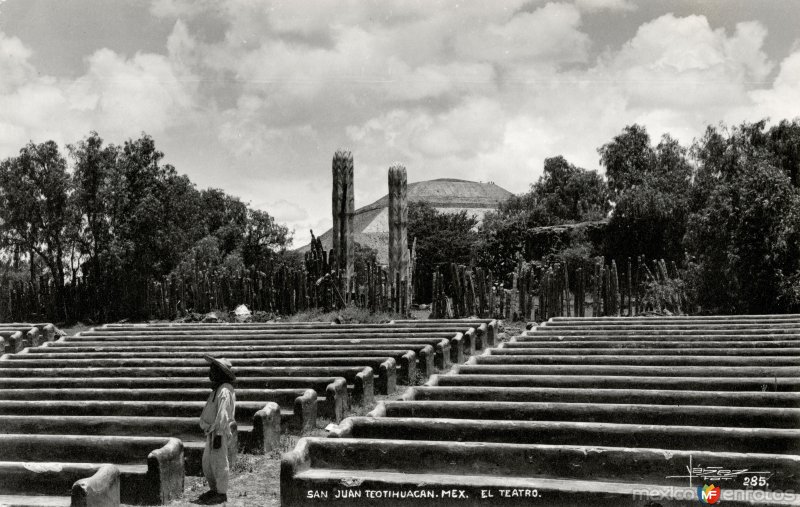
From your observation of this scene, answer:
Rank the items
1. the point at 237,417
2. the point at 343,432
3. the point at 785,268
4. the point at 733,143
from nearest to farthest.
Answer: the point at 343,432 < the point at 237,417 < the point at 785,268 < the point at 733,143

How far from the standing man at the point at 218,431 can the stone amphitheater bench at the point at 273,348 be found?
383 cm

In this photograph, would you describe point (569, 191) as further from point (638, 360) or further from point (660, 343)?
point (638, 360)

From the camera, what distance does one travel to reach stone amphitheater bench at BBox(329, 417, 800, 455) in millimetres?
4656

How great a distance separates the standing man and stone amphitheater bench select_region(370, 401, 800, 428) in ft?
3.67

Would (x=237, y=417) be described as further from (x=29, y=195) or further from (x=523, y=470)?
(x=29, y=195)

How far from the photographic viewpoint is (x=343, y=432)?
514cm

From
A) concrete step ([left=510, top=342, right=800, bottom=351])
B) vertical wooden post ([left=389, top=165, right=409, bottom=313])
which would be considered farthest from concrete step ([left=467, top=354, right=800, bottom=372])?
vertical wooden post ([left=389, top=165, right=409, bottom=313])

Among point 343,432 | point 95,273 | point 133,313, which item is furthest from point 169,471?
point 95,273

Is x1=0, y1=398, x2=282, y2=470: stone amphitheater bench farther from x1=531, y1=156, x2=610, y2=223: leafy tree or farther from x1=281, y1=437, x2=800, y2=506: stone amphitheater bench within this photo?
x1=531, y1=156, x2=610, y2=223: leafy tree

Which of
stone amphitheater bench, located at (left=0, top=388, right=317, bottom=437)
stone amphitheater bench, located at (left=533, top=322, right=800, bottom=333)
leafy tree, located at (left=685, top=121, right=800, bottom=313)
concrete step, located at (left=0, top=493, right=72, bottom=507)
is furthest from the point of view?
leafy tree, located at (left=685, top=121, right=800, bottom=313)

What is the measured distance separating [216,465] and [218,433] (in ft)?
0.75

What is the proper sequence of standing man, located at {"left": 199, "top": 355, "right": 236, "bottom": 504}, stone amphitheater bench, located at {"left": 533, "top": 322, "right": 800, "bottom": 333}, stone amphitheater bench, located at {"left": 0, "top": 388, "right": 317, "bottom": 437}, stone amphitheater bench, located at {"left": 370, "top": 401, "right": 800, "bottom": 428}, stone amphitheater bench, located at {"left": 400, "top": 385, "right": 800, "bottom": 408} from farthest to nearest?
Answer: stone amphitheater bench, located at {"left": 533, "top": 322, "right": 800, "bottom": 333}, stone amphitheater bench, located at {"left": 0, "top": 388, "right": 317, "bottom": 437}, stone amphitheater bench, located at {"left": 400, "top": 385, "right": 800, "bottom": 408}, standing man, located at {"left": 199, "top": 355, "right": 236, "bottom": 504}, stone amphitheater bench, located at {"left": 370, "top": 401, "right": 800, "bottom": 428}

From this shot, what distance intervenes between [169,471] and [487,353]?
412cm

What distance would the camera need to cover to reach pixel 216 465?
557cm
